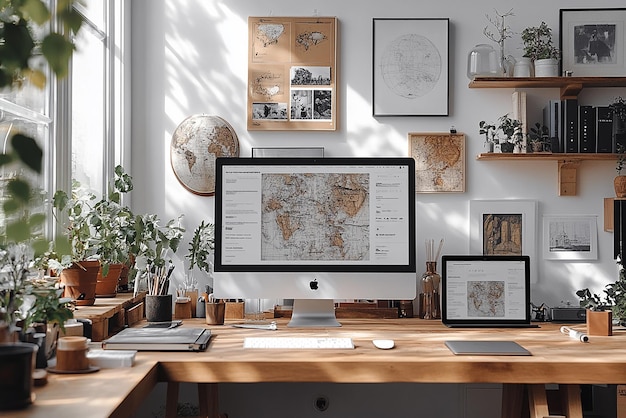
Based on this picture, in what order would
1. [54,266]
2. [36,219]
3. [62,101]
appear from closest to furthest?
[36,219] < [54,266] < [62,101]

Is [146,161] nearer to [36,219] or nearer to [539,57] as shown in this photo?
[539,57]

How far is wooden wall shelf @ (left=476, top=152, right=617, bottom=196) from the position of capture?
2961 millimetres

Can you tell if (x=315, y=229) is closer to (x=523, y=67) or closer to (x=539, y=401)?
(x=539, y=401)

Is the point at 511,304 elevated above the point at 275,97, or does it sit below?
below

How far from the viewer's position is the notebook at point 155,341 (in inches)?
87.2

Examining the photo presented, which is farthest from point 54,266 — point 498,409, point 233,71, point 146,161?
point 498,409

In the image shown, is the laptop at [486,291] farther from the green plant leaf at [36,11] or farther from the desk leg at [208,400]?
the green plant leaf at [36,11]

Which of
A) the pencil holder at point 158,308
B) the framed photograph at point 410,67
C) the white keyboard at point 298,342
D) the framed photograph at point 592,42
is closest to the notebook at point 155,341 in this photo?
the white keyboard at point 298,342

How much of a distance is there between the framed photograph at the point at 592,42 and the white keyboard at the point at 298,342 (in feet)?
5.06

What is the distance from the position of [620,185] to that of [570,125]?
0.32 meters

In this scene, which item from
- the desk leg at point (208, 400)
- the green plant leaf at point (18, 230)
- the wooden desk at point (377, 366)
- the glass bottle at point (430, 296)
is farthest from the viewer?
the glass bottle at point (430, 296)

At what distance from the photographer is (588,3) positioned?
312 centimetres

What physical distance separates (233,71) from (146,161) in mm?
531

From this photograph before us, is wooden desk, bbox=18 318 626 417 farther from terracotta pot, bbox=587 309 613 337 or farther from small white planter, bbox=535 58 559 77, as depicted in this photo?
small white planter, bbox=535 58 559 77
